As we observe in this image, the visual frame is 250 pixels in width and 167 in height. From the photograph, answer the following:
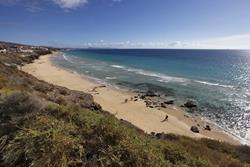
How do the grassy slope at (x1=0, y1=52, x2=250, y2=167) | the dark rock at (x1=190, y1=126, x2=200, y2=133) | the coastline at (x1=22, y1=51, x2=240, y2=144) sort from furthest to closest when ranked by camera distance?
the dark rock at (x1=190, y1=126, x2=200, y2=133) < the coastline at (x1=22, y1=51, x2=240, y2=144) < the grassy slope at (x1=0, y1=52, x2=250, y2=167)

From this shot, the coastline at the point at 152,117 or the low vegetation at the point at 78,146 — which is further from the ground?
the low vegetation at the point at 78,146

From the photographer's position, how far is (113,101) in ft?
93.6

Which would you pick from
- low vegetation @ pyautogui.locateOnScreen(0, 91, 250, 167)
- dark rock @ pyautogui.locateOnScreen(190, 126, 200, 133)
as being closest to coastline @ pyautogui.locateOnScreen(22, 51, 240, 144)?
dark rock @ pyautogui.locateOnScreen(190, 126, 200, 133)

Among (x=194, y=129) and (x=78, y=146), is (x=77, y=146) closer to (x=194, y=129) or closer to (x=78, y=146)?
(x=78, y=146)

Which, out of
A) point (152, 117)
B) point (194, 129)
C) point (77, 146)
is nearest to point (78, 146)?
point (77, 146)

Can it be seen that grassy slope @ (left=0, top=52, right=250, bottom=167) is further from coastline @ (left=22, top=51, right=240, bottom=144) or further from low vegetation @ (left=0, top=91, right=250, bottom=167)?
coastline @ (left=22, top=51, right=240, bottom=144)

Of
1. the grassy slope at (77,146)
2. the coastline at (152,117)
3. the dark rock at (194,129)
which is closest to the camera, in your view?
the grassy slope at (77,146)

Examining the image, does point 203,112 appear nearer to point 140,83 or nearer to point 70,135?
point 140,83

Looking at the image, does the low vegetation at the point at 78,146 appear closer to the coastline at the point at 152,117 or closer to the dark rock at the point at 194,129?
the coastline at the point at 152,117

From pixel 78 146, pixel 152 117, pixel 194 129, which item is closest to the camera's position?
pixel 78 146

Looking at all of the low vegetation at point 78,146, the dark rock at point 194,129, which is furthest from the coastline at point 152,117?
the low vegetation at point 78,146

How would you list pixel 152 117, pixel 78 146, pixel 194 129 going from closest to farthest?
1. pixel 78 146
2. pixel 194 129
3. pixel 152 117

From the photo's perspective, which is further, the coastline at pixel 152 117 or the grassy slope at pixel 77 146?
the coastline at pixel 152 117

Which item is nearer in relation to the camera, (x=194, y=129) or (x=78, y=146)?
(x=78, y=146)
